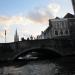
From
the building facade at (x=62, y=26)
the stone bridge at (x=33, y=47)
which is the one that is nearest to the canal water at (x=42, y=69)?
the stone bridge at (x=33, y=47)

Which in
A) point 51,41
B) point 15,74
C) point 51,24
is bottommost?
point 15,74

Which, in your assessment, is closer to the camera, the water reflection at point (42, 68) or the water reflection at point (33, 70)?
the water reflection at point (42, 68)

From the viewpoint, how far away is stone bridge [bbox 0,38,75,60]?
74312 mm

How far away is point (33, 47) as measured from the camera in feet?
246

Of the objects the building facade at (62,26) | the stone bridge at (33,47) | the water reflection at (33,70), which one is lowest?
the water reflection at (33,70)

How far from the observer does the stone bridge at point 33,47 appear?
74.3 m

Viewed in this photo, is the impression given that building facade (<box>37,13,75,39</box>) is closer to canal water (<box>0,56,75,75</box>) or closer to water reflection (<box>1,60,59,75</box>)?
canal water (<box>0,56,75,75</box>)

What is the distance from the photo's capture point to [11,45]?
245ft

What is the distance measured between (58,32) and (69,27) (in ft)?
15.3

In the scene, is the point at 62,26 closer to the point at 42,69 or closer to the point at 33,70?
the point at 42,69

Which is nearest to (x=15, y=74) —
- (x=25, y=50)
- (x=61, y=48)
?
(x=25, y=50)

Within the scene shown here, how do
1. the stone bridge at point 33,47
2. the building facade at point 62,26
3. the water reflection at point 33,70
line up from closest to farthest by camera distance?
the water reflection at point 33,70 → the stone bridge at point 33,47 → the building facade at point 62,26

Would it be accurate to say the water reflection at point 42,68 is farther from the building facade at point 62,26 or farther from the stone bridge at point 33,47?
the building facade at point 62,26

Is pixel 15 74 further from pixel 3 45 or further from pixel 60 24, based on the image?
pixel 60 24
